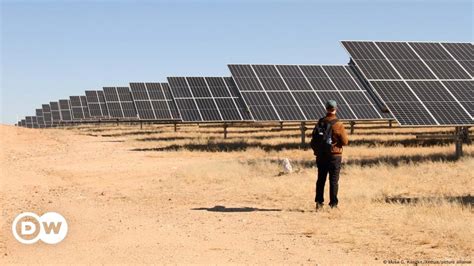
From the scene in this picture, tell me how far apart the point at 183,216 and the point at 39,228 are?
2402 mm

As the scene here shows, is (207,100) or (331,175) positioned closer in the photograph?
(331,175)

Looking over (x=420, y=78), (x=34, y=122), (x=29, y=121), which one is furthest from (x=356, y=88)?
(x=29, y=121)

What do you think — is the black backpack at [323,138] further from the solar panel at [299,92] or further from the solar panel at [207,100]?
the solar panel at [207,100]

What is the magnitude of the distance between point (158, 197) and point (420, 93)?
1014 cm

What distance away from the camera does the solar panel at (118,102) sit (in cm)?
6016

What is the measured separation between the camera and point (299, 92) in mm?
26453

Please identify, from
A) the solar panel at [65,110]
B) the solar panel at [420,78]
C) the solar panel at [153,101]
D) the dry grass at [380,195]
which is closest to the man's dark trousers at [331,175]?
the dry grass at [380,195]

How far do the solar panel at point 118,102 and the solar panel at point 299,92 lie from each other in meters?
32.0

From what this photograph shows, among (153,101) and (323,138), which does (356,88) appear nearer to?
(323,138)

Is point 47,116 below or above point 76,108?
above

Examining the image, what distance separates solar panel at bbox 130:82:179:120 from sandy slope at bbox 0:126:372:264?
92.3ft

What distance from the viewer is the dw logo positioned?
823cm

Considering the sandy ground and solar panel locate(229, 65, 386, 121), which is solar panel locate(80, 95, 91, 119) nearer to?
solar panel locate(229, 65, 386, 121)

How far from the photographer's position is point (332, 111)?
10328 mm
